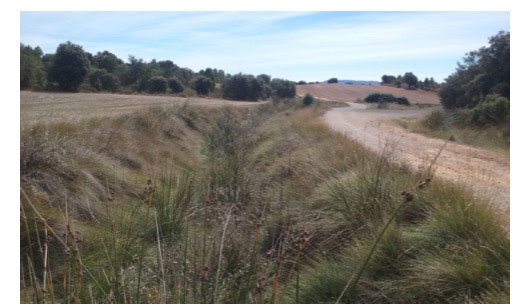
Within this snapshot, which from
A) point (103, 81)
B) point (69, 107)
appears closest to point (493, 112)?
point (69, 107)

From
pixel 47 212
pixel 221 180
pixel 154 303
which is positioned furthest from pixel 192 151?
pixel 154 303

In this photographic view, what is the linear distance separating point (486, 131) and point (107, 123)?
14.3 m

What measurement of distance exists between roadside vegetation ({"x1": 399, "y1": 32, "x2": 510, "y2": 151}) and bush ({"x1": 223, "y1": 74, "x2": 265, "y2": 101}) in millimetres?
29311

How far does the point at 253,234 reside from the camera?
5191 millimetres

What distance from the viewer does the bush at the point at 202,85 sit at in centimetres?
5378

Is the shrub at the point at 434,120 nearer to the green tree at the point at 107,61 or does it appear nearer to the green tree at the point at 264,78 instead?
the green tree at the point at 107,61

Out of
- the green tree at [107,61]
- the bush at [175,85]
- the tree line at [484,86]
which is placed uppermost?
the green tree at [107,61]

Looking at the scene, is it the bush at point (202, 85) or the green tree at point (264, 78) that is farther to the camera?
the green tree at point (264, 78)

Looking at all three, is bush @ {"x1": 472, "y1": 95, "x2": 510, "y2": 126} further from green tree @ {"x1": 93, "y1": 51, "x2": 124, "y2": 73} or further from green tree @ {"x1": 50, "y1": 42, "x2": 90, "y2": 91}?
green tree @ {"x1": 93, "y1": 51, "x2": 124, "y2": 73}

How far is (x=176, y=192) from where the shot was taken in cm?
679

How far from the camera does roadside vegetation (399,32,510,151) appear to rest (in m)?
17.7

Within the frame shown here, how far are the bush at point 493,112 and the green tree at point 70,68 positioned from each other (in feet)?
78.2

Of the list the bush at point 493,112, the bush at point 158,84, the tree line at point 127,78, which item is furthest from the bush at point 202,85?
the bush at point 493,112

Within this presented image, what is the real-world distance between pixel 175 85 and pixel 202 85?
5949 mm
